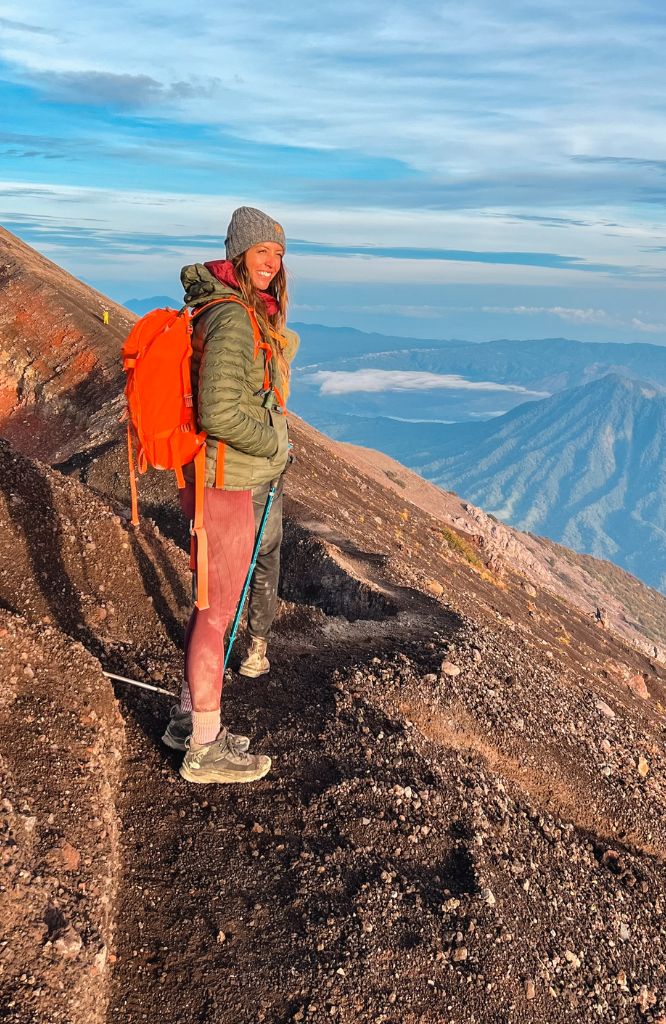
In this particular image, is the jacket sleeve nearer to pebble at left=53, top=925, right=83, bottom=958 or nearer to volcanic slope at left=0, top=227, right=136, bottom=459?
pebble at left=53, top=925, right=83, bottom=958

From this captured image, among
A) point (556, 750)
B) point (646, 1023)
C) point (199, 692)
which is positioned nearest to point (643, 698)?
point (556, 750)

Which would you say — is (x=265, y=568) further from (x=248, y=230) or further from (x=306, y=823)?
(x=248, y=230)

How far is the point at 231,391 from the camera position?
541 centimetres

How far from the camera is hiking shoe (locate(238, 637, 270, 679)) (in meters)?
8.27

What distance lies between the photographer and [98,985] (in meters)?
4.56

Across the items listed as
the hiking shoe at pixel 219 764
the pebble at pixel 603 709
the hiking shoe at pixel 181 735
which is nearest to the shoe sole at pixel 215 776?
the hiking shoe at pixel 219 764

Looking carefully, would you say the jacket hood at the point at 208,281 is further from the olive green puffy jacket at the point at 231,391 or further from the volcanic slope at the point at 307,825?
the volcanic slope at the point at 307,825

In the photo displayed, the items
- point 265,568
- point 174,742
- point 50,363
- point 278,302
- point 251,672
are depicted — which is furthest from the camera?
point 50,363

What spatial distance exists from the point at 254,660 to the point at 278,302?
13.0ft

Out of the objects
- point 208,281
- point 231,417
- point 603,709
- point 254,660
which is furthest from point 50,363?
point 231,417

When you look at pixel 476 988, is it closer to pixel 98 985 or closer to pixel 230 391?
pixel 98 985

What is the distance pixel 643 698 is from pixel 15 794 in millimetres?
21854

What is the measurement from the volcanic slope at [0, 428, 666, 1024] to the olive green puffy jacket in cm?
248

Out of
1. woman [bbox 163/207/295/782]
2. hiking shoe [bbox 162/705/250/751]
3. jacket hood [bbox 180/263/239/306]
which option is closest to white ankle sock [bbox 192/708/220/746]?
woman [bbox 163/207/295/782]
